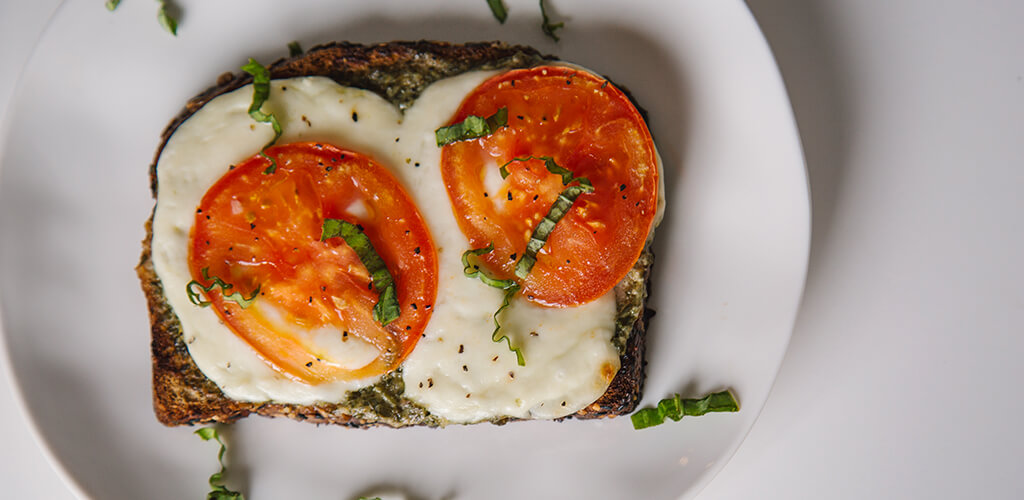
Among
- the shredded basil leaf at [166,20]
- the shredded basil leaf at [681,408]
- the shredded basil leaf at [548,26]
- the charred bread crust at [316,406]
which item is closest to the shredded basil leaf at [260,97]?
the charred bread crust at [316,406]

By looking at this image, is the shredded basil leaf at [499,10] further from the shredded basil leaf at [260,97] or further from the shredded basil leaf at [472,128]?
the shredded basil leaf at [260,97]

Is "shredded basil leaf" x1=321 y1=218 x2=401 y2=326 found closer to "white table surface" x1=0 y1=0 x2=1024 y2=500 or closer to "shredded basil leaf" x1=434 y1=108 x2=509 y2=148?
"shredded basil leaf" x1=434 y1=108 x2=509 y2=148

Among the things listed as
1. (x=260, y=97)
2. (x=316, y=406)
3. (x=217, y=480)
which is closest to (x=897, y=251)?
(x=316, y=406)

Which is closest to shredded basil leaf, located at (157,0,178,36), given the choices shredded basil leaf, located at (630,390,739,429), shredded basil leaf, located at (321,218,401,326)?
shredded basil leaf, located at (321,218,401,326)

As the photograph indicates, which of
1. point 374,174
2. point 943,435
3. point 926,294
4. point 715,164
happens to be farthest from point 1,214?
point 943,435

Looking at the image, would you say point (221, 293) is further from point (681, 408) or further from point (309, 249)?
point (681, 408)

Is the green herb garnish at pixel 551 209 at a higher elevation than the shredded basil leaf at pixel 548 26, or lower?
lower
